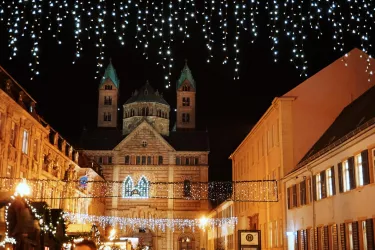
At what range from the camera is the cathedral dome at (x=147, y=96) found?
84.3m

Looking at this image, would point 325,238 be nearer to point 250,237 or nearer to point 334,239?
point 334,239

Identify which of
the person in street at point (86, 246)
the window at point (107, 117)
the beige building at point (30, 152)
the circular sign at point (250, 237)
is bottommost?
the person in street at point (86, 246)

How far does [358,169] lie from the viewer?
65.9ft

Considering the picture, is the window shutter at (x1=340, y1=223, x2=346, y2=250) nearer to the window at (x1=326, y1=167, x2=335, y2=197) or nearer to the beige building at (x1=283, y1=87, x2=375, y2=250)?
the beige building at (x1=283, y1=87, x2=375, y2=250)

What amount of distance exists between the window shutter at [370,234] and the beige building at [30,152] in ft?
43.7

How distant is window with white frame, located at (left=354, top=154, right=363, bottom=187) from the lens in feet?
64.6

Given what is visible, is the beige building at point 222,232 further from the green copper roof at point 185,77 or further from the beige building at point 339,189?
the green copper roof at point 185,77

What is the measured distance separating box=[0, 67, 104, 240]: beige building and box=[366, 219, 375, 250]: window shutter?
Result: 13328mm

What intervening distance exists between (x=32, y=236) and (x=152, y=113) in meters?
73.9

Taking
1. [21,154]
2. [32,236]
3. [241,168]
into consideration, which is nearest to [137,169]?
[241,168]

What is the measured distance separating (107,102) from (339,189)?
69.3m

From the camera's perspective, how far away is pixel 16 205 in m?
9.02

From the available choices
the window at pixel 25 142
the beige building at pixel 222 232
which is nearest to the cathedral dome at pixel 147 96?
the beige building at pixel 222 232

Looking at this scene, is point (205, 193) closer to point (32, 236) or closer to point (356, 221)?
point (356, 221)
